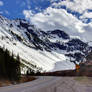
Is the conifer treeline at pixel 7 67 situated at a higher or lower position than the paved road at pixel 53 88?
higher

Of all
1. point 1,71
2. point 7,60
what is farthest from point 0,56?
point 7,60

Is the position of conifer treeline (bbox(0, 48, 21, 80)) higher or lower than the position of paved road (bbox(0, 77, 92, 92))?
higher

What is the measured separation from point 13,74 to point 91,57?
49700mm

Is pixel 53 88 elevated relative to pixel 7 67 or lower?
lower

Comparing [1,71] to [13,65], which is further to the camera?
[13,65]

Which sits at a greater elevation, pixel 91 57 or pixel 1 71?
pixel 91 57

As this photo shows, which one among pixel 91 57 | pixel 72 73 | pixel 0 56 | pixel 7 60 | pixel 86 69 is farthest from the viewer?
pixel 91 57

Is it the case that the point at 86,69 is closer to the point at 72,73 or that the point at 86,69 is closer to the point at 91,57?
the point at 72,73

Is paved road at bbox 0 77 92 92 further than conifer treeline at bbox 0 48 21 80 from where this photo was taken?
No

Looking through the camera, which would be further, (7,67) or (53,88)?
(7,67)

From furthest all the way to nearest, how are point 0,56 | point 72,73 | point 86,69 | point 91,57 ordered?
point 91,57
point 72,73
point 86,69
point 0,56

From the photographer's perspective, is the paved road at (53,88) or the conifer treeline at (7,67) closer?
the paved road at (53,88)

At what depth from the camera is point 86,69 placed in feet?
208

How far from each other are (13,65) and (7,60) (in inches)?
170
